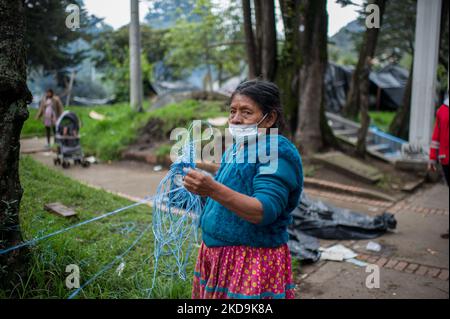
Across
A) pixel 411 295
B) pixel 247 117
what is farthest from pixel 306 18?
pixel 247 117

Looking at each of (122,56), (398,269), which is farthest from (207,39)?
(398,269)

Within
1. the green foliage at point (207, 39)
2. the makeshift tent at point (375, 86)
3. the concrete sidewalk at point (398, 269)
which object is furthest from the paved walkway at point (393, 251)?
the makeshift tent at point (375, 86)

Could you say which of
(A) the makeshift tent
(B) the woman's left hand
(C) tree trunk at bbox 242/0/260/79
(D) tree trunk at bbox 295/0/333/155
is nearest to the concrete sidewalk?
(B) the woman's left hand

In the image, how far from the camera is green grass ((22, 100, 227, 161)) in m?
11.0

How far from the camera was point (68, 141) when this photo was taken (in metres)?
9.84

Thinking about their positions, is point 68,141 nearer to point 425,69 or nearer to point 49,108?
point 49,108

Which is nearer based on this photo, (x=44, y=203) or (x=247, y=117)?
(x=247, y=117)

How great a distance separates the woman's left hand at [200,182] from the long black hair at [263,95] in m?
0.51

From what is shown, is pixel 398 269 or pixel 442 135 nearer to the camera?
pixel 398 269

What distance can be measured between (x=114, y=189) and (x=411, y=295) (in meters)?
5.15

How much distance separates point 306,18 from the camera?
29.5ft

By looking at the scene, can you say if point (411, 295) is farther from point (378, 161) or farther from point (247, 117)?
point (378, 161)

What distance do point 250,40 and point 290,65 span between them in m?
0.99

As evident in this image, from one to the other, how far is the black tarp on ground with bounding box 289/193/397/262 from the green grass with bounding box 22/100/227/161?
488 centimetres
